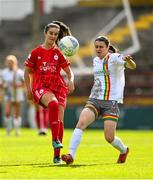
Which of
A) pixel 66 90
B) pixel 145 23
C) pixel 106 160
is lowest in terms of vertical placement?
pixel 106 160

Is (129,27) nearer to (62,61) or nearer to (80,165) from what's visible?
(62,61)

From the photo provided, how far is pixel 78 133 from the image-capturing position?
450 inches

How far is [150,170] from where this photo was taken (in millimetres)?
10586

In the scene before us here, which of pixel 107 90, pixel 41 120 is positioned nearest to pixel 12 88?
pixel 41 120

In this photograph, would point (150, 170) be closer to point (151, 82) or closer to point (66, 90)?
point (66, 90)

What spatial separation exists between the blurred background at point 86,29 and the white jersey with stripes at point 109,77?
18273 mm

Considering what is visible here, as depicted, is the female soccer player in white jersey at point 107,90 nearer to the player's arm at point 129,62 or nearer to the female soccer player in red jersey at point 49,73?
the player's arm at point 129,62

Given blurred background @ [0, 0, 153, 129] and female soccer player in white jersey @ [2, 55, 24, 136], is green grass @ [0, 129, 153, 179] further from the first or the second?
blurred background @ [0, 0, 153, 129]

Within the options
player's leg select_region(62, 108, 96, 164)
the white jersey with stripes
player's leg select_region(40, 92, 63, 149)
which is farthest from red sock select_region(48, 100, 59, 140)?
the white jersey with stripes

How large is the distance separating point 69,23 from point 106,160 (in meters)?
23.7

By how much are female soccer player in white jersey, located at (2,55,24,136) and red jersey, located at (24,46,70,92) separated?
9.85m

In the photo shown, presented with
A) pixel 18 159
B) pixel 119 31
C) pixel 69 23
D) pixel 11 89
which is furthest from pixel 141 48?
pixel 18 159

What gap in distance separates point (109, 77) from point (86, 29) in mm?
23321

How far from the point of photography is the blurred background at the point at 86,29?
102 feet
